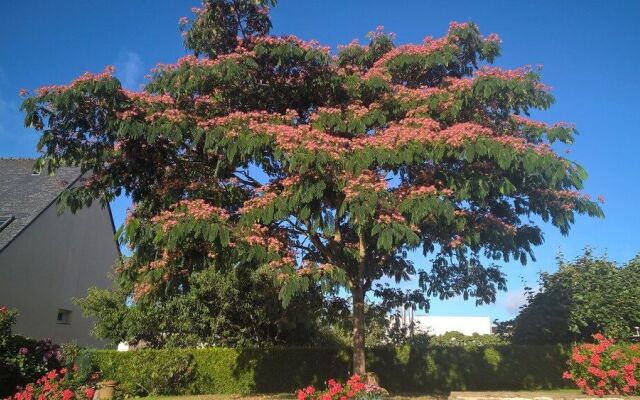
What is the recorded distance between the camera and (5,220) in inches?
868

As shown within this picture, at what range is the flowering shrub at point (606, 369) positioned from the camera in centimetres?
993

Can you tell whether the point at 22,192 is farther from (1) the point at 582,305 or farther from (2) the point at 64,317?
(1) the point at 582,305

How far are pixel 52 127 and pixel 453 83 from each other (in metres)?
8.10

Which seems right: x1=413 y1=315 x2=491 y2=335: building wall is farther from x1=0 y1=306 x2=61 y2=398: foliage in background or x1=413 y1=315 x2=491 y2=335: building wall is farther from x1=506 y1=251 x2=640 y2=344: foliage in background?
x1=0 y1=306 x2=61 y2=398: foliage in background

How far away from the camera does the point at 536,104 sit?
11.3 metres

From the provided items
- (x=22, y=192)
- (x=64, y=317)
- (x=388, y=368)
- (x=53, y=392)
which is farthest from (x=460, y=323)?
(x=53, y=392)

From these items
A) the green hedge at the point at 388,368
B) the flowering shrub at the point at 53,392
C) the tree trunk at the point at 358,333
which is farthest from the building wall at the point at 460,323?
the flowering shrub at the point at 53,392

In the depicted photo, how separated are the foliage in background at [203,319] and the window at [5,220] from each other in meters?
4.63

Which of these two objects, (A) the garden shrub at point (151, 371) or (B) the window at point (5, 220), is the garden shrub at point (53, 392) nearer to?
(A) the garden shrub at point (151, 371)

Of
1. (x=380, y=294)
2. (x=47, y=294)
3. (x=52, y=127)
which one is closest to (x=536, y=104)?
(x=380, y=294)

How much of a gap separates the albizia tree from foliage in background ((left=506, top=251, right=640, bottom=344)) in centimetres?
993

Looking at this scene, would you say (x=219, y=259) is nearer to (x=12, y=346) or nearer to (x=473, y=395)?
(x=473, y=395)

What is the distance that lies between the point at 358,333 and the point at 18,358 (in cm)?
1078

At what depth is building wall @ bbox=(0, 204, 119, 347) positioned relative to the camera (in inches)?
845
